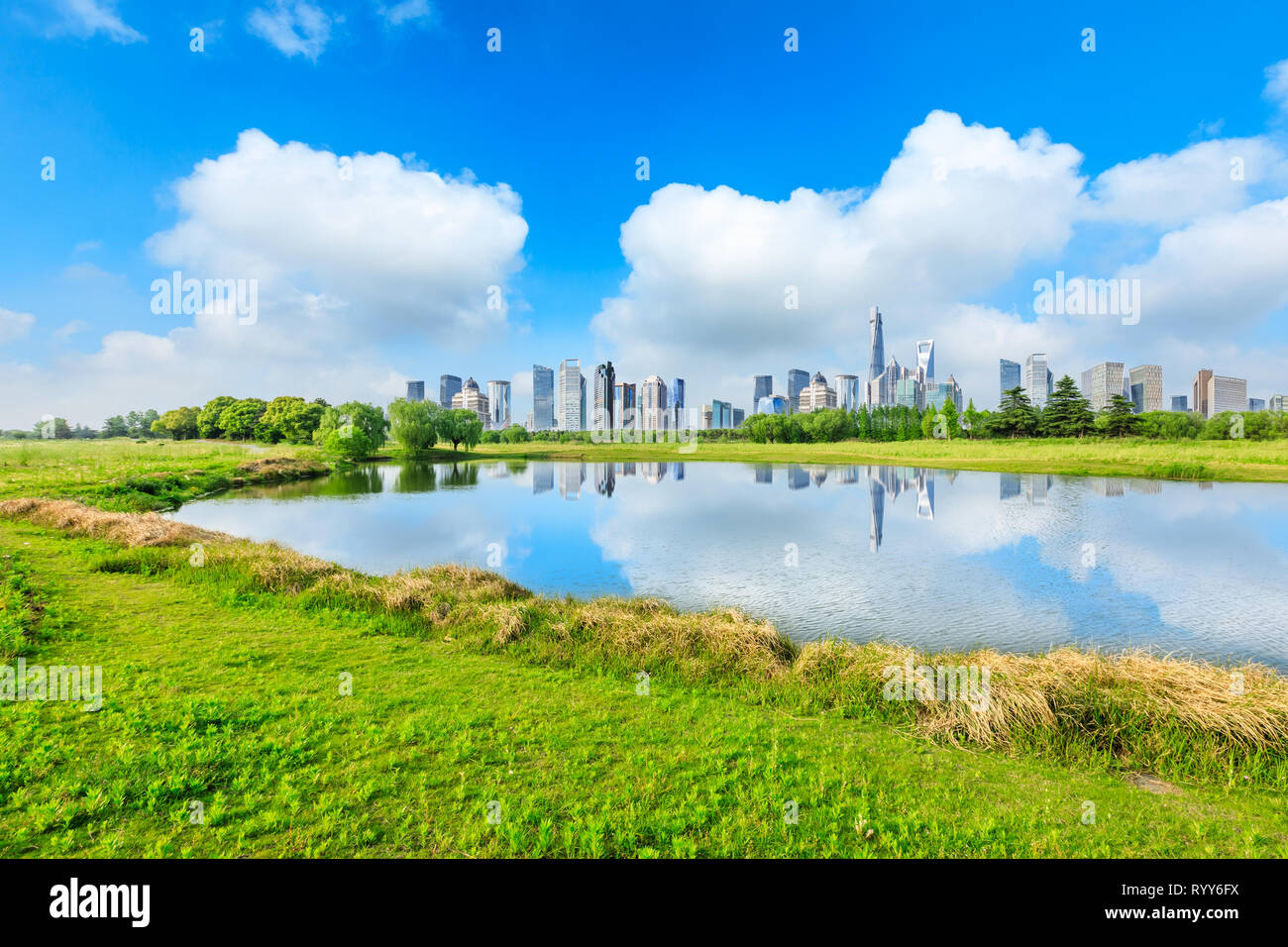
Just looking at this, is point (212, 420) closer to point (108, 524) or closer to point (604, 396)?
point (604, 396)

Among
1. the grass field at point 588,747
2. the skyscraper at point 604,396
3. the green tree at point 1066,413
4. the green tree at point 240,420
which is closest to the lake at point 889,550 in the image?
the grass field at point 588,747

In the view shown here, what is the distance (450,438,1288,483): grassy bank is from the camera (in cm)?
4752

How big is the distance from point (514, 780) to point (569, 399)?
193m

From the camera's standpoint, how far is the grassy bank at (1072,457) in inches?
1871

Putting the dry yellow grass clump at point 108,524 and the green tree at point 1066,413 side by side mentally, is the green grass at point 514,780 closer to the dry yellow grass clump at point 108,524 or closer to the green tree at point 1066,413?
the dry yellow grass clump at point 108,524

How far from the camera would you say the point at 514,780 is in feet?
18.9

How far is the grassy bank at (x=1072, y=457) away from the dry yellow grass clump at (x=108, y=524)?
67.4m

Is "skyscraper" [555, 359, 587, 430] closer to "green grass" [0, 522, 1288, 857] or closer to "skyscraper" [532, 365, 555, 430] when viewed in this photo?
"skyscraper" [532, 365, 555, 430]

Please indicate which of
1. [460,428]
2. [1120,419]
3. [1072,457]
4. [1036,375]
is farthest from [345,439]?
[1036,375]

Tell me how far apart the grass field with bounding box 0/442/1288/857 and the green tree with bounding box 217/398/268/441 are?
128 m

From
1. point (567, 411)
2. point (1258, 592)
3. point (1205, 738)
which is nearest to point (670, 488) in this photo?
point (1258, 592)
